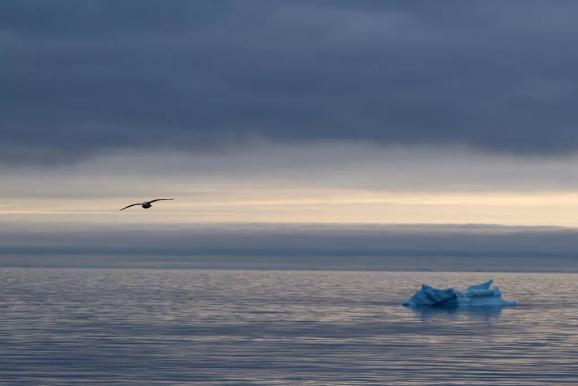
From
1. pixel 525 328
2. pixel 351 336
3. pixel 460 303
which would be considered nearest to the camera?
pixel 351 336

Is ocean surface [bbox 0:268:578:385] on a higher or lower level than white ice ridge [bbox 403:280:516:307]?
lower

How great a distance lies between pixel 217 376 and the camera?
38062 millimetres

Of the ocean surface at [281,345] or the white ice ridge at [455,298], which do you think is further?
the white ice ridge at [455,298]

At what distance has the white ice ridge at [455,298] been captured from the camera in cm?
7912

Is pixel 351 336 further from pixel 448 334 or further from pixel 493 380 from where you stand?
pixel 493 380

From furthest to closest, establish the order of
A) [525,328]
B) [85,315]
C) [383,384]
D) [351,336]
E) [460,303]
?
1. [460,303]
2. [85,315]
3. [525,328]
4. [351,336]
5. [383,384]

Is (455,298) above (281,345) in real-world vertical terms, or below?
above

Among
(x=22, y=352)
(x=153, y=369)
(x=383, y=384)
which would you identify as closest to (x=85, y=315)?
(x=22, y=352)

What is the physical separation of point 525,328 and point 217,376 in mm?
25545

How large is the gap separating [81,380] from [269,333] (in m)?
18.3

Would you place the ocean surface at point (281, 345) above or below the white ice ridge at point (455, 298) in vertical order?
below

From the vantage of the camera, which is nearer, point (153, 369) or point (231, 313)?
point (153, 369)

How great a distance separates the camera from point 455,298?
8062 cm

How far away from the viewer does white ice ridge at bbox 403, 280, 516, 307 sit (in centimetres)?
7912
